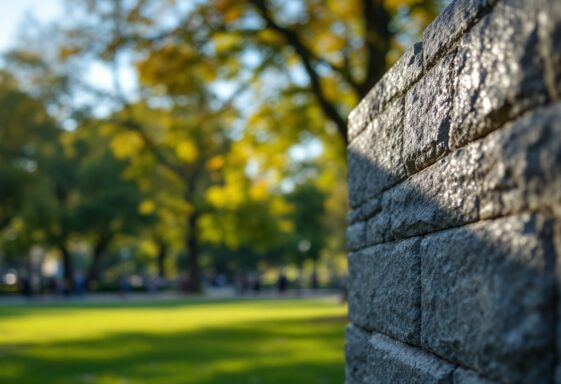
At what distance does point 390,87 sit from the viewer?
11.9ft

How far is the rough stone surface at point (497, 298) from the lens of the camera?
1.86 metres

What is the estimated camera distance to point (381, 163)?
375 cm

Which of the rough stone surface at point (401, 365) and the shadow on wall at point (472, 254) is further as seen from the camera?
the rough stone surface at point (401, 365)

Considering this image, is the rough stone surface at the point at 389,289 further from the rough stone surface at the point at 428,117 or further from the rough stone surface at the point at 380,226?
the rough stone surface at the point at 428,117

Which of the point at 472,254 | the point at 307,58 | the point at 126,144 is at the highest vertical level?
the point at 307,58

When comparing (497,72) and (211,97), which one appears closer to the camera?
(497,72)

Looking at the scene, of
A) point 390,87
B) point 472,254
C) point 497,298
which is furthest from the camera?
point 390,87

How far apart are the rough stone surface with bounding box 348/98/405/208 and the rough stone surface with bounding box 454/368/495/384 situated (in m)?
1.08

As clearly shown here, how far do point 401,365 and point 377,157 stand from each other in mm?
1200

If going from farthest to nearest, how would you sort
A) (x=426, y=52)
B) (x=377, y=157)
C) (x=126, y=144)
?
(x=126, y=144)
(x=377, y=157)
(x=426, y=52)

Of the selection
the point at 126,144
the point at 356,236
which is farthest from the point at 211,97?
the point at 356,236

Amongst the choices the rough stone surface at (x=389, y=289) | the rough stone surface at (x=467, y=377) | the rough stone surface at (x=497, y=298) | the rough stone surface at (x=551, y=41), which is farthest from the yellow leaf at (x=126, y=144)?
the rough stone surface at (x=551, y=41)

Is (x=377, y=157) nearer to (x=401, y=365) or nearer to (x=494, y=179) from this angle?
(x=401, y=365)

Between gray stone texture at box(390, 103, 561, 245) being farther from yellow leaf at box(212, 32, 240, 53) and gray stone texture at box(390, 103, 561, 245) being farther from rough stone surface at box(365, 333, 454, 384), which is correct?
yellow leaf at box(212, 32, 240, 53)
